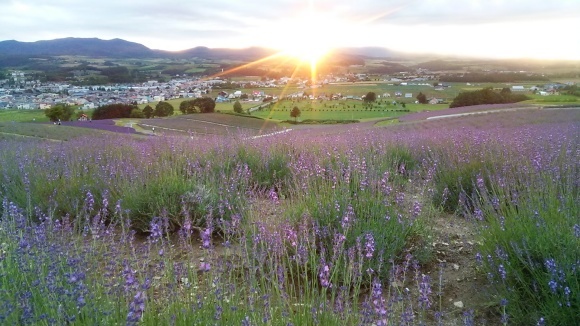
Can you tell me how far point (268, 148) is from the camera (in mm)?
6773

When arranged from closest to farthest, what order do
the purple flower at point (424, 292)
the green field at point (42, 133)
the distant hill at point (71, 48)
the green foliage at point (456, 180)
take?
the purple flower at point (424, 292)
the green foliage at point (456, 180)
the green field at point (42, 133)
the distant hill at point (71, 48)

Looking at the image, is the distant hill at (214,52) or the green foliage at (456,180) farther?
the distant hill at (214,52)

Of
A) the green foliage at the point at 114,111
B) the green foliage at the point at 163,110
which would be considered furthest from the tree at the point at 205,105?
the green foliage at the point at 114,111

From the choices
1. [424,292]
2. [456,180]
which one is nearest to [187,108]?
[456,180]

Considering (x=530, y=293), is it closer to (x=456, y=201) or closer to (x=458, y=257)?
(x=458, y=257)

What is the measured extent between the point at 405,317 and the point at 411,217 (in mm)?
1829

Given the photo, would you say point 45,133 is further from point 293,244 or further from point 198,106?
point 198,106

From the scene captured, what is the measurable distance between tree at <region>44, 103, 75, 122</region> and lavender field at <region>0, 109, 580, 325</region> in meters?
40.4

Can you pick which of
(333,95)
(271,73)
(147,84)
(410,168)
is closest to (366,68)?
(271,73)

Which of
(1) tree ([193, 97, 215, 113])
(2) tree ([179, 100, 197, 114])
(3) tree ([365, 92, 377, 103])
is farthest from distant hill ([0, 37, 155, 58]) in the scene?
(3) tree ([365, 92, 377, 103])

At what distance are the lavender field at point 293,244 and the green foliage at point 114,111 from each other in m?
41.4

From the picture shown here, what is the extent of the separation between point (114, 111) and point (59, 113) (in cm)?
587

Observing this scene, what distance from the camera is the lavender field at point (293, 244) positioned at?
82.2 inches

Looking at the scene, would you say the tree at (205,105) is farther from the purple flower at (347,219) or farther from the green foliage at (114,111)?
the purple flower at (347,219)
